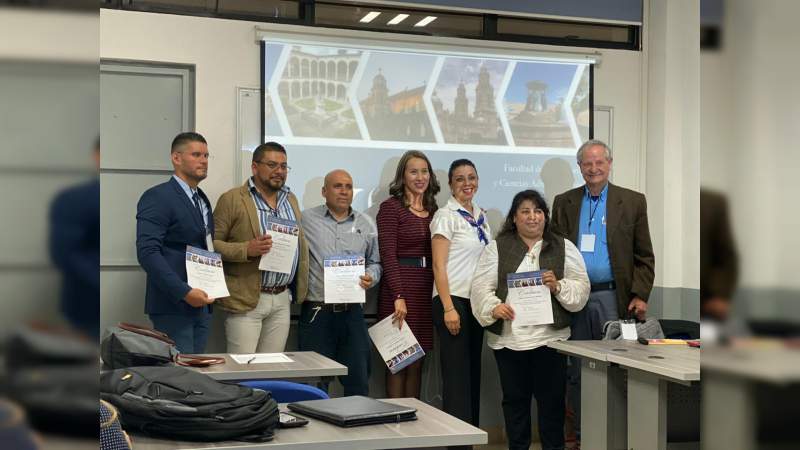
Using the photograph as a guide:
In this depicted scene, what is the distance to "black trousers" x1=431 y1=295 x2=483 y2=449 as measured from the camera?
16.6 feet

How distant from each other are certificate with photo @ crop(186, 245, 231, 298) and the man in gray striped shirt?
2.65ft

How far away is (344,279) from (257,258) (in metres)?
0.54

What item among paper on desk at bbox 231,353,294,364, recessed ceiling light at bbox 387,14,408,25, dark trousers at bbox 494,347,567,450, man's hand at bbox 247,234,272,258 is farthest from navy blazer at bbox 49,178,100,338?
recessed ceiling light at bbox 387,14,408,25

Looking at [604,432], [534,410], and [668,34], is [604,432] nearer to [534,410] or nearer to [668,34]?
[534,410]

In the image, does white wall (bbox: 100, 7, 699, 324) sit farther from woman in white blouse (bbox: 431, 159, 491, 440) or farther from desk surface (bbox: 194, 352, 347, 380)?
desk surface (bbox: 194, 352, 347, 380)

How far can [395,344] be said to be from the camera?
17.3 feet

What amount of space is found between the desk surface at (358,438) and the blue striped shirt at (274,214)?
2728 millimetres

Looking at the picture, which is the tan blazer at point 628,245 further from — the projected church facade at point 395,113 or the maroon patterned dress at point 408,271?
the projected church facade at point 395,113

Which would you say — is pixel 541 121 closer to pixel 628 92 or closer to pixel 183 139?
pixel 628 92

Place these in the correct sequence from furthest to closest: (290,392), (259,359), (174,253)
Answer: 1. (174,253)
2. (259,359)
3. (290,392)

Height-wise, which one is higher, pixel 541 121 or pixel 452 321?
pixel 541 121

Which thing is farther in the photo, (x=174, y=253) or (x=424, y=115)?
(x=424, y=115)

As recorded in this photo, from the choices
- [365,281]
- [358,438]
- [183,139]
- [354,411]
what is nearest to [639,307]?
[365,281]

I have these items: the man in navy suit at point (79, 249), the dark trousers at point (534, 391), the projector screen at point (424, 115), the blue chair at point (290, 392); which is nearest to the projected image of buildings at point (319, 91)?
the projector screen at point (424, 115)
